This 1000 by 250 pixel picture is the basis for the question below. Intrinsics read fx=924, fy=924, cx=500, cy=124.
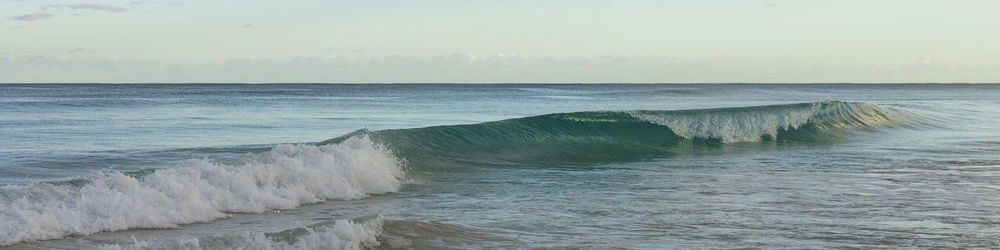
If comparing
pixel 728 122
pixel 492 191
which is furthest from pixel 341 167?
pixel 728 122

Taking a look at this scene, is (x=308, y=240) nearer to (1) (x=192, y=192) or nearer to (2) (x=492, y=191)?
(1) (x=192, y=192)

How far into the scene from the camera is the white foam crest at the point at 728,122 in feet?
73.7

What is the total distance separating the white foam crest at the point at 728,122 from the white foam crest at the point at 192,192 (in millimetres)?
11218

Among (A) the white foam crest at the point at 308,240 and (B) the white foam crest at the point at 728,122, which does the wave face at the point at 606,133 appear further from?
(A) the white foam crest at the point at 308,240

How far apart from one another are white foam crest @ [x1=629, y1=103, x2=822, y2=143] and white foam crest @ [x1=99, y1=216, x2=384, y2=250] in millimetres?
15643

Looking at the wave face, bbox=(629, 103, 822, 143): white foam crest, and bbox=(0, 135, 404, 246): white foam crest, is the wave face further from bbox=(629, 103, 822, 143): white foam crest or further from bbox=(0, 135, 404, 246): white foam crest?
bbox=(0, 135, 404, 246): white foam crest

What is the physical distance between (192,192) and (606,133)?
13491 millimetres

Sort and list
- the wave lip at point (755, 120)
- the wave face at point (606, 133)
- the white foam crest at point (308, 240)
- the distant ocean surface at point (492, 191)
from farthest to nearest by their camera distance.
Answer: the wave lip at point (755, 120)
the wave face at point (606, 133)
the distant ocean surface at point (492, 191)
the white foam crest at point (308, 240)

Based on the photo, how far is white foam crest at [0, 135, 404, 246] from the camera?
316 inches

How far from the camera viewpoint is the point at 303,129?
25688mm

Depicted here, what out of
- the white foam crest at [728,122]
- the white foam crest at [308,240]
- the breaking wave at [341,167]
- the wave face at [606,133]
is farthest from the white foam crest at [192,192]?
the white foam crest at [728,122]

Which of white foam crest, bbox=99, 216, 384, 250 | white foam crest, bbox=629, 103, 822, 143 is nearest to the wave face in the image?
white foam crest, bbox=629, 103, 822, 143

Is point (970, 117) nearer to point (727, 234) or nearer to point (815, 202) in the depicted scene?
point (815, 202)

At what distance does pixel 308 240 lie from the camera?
23.5 ft
